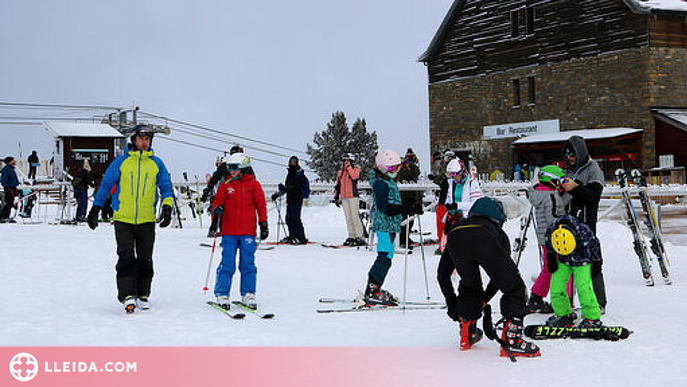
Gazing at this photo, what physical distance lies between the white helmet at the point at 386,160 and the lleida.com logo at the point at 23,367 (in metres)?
3.59

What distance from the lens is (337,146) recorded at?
66375 millimetres

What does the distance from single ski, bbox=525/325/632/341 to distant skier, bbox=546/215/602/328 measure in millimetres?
64

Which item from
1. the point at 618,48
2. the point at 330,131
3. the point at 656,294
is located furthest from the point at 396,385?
the point at 330,131

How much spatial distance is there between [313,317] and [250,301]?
Answer: 2.34 ft

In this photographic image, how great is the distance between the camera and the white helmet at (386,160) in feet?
23.4

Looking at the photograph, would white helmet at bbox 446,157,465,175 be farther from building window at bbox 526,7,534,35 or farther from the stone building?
building window at bbox 526,7,534,35

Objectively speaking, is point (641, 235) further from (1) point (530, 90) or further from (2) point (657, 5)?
(1) point (530, 90)

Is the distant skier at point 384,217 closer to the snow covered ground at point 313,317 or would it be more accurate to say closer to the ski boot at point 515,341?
the snow covered ground at point 313,317

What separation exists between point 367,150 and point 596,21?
3916 centimetres

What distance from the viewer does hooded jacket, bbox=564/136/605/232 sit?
20.6 ft

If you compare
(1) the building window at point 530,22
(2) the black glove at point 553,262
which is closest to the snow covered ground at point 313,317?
(2) the black glove at point 553,262

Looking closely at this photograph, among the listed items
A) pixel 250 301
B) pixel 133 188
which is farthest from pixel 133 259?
pixel 250 301

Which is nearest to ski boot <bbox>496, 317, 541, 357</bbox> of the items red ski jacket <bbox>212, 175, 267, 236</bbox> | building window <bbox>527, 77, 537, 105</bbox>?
red ski jacket <bbox>212, 175, 267, 236</bbox>

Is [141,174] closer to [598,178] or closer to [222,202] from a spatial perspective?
[222,202]
